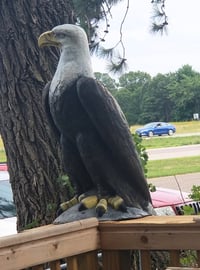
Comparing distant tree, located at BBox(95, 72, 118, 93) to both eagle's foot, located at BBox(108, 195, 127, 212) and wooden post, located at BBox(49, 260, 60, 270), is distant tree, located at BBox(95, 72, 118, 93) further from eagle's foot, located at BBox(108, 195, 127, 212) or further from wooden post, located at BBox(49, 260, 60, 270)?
wooden post, located at BBox(49, 260, 60, 270)

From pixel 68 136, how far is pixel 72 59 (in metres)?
0.29

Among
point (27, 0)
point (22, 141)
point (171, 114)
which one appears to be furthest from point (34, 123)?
point (171, 114)

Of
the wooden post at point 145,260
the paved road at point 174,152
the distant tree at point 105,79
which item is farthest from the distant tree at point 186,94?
the wooden post at point 145,260

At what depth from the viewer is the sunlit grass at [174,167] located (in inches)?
386

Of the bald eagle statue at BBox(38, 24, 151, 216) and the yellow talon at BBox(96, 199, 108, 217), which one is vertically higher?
the bald eagle statue at BBox(38, 24, 151, 216)

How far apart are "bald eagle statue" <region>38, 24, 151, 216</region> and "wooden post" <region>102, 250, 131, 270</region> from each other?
166 millimetres

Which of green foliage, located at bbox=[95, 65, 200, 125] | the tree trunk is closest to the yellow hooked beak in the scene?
the tree trunk

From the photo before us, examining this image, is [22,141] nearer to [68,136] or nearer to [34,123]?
[34,123]

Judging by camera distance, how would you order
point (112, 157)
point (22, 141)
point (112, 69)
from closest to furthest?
point (112, 157), point (22, 141), point (112, 69)

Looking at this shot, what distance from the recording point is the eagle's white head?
6.75 ft

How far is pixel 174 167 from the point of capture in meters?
11.2

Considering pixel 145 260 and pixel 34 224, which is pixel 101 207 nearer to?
pixel 145 260

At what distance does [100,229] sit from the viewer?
2053mm

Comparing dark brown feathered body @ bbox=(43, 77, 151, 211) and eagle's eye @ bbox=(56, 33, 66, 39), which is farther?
eagle's eye @ bbox=(56, 33, 66, 39)
